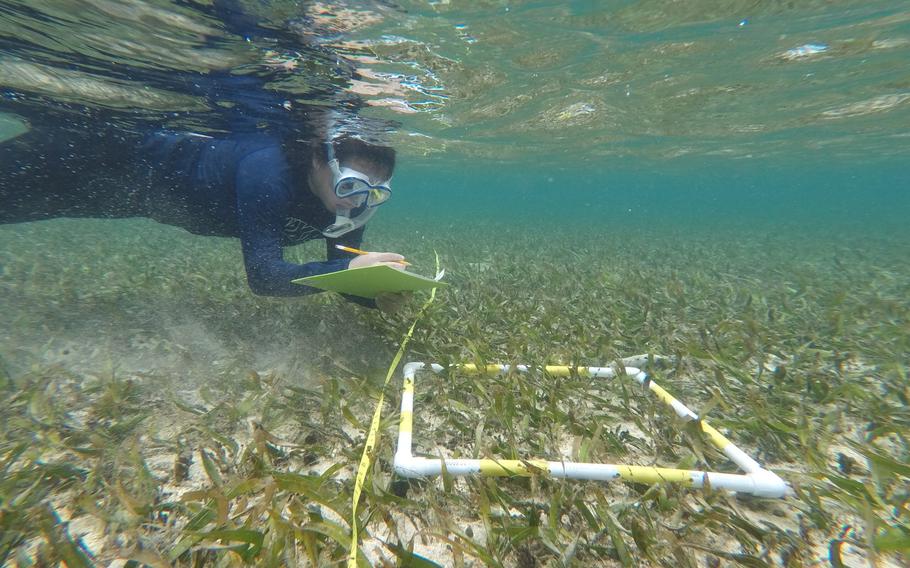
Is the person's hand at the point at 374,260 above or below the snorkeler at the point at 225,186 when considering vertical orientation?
below

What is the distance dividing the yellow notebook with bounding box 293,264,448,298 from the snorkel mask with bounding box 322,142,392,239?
965 millimetres

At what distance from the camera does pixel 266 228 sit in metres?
3.62

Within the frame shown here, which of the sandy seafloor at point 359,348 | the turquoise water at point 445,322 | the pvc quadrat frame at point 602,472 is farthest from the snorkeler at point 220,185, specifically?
the pvc quadrat frame at point 602,472

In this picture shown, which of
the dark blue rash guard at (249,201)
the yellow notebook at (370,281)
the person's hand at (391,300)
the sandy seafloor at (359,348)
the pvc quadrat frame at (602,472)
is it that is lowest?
the sandy seafloor at (359,348)

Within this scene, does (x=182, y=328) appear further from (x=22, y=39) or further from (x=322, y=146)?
(x=22, y=39)

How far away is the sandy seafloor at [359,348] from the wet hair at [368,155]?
5.40ft

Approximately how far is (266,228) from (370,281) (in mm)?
1342

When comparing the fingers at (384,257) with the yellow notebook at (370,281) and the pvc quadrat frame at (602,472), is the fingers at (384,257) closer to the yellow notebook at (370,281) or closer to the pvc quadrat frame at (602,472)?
the yellow notebook at (370,281)

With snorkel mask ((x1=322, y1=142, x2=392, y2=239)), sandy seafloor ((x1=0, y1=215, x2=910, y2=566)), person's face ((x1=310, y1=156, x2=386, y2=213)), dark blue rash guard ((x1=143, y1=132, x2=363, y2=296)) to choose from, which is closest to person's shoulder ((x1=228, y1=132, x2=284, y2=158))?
dark blue rash guard ((x1=143, y1=132, x2=363, y2=296))

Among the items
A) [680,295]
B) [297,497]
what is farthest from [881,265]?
[297,497]

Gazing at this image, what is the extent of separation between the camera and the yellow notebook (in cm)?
288

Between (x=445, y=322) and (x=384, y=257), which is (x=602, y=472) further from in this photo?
(x=445, y=322)

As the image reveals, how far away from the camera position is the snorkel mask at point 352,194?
3.70 m

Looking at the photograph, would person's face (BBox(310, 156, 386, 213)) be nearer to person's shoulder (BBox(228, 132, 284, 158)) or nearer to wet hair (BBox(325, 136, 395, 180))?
wet hair (BBox(325, 136, 395, 180))
